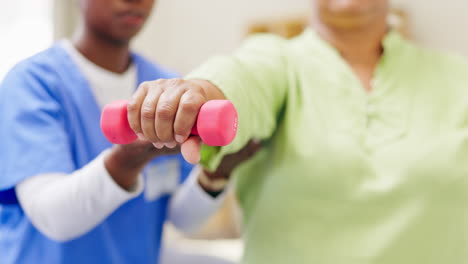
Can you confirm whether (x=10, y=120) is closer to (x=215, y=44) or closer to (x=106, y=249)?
(x=106, y=249)

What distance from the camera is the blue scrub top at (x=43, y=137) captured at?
0.32 meters

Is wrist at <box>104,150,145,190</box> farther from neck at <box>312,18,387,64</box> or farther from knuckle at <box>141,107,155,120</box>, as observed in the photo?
neck at <box>312,18,387,64</box>

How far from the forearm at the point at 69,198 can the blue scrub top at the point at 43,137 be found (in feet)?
0.03

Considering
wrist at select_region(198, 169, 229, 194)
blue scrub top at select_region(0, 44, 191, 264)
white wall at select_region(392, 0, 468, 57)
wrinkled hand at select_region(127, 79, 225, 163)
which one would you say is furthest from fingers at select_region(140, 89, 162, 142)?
white wall at select_region(392, 0, 468, 57)

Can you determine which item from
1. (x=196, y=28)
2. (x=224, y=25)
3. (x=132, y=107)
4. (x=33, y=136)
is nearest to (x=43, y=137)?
(x=33, y=136)

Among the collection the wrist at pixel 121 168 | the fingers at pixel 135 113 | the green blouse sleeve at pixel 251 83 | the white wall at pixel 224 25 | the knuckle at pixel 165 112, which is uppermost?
the knuckle at pixel 165 112

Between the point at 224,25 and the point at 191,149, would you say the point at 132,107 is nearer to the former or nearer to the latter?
the point at 191,149

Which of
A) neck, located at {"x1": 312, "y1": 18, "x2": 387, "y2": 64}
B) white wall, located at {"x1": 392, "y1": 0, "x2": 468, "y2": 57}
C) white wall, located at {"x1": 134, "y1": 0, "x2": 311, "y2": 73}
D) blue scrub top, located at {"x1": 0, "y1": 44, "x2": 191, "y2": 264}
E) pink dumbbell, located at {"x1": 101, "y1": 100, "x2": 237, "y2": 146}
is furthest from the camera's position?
white wall, located at {"x1": 392, "y1": 0, "x2": 468, "y2": 57}

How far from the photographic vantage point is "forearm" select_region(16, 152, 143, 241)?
0.33 m

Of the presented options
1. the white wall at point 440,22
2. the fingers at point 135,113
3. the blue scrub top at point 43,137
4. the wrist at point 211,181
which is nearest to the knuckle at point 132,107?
the fingers at point 135,113

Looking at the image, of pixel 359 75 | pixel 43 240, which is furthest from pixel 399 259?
pixel 43 240

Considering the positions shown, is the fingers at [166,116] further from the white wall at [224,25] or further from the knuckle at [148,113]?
the white wall at [224,25]

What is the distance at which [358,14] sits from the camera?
0.46 m

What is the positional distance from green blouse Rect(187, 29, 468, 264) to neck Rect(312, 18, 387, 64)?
0.05 m
